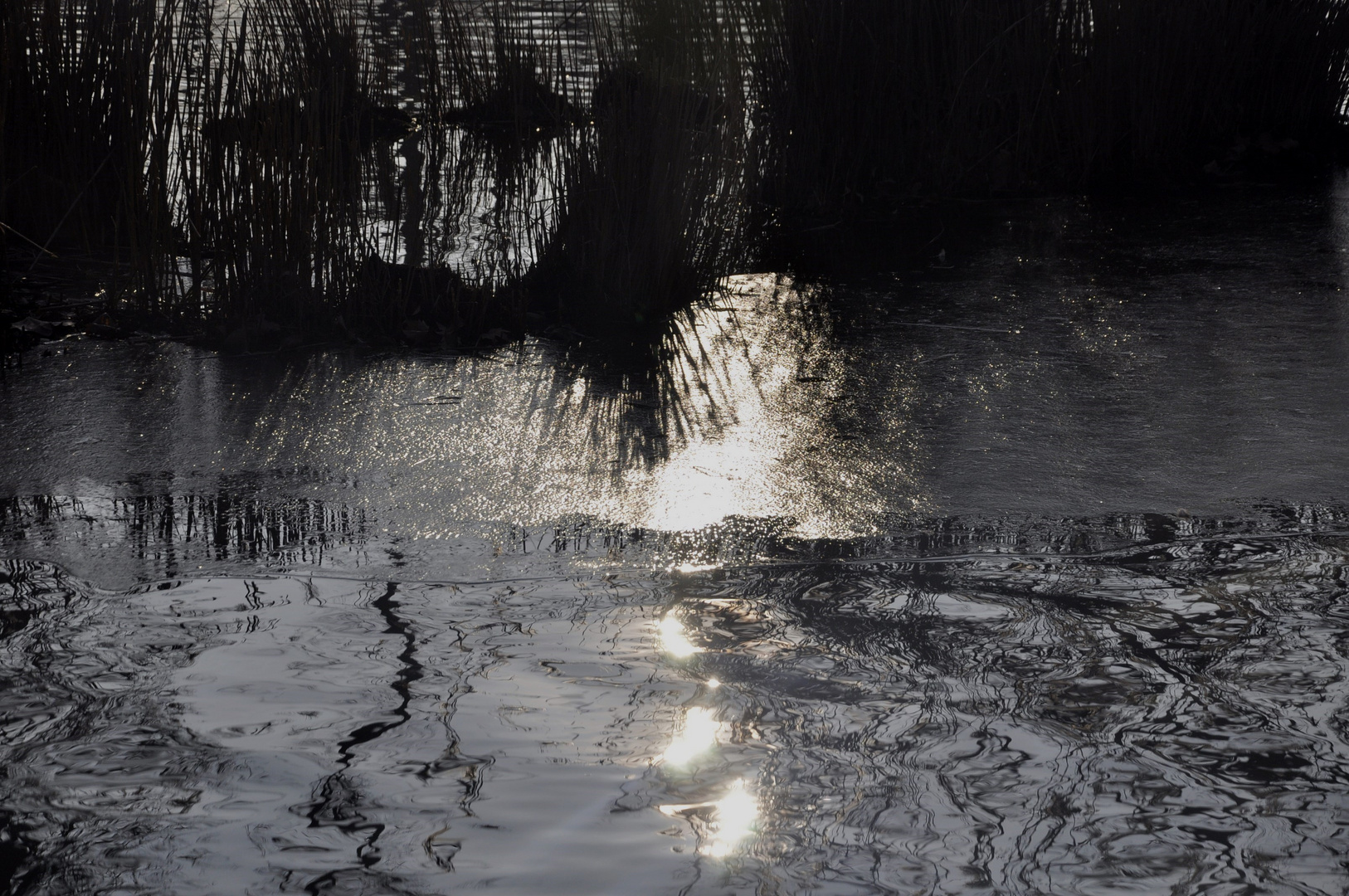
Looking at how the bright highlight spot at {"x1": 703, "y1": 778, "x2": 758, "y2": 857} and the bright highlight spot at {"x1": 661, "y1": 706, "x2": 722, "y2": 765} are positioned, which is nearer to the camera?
the bright highlight spot at {"x1": 703, "y1": 778, "x2": 758, "y2": 857}

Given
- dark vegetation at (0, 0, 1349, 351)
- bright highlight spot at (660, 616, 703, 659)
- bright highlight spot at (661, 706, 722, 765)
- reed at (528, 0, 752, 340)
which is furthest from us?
reed at (528, 0, 752, 340)

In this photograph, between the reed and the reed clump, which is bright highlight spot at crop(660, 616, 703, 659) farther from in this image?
the reed clump

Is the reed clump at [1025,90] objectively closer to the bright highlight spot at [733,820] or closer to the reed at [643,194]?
the reed at [643,194]

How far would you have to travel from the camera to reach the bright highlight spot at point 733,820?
6.67 feet

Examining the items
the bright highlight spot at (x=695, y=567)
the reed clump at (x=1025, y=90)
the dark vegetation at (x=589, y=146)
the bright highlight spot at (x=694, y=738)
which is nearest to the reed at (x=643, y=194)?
the dark vegetation at (x=589, y=146)

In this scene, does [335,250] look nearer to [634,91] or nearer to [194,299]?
[194,299]

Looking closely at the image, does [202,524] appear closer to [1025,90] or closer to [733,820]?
[733,820]

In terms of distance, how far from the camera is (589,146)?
Answer: 16.3ft

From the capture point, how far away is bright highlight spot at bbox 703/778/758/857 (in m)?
2.03

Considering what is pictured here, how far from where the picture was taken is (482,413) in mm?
4039

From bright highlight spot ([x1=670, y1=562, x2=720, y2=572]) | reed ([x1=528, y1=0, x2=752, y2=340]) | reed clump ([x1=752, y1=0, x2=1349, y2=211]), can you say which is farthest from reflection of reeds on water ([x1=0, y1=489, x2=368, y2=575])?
reed clump ([x1=752, y1=0, x2=1349, y2=211])

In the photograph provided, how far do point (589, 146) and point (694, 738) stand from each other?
3183 mm

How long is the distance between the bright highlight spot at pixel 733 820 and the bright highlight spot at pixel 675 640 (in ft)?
1.50

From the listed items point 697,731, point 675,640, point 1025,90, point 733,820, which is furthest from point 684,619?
point 1025,90
